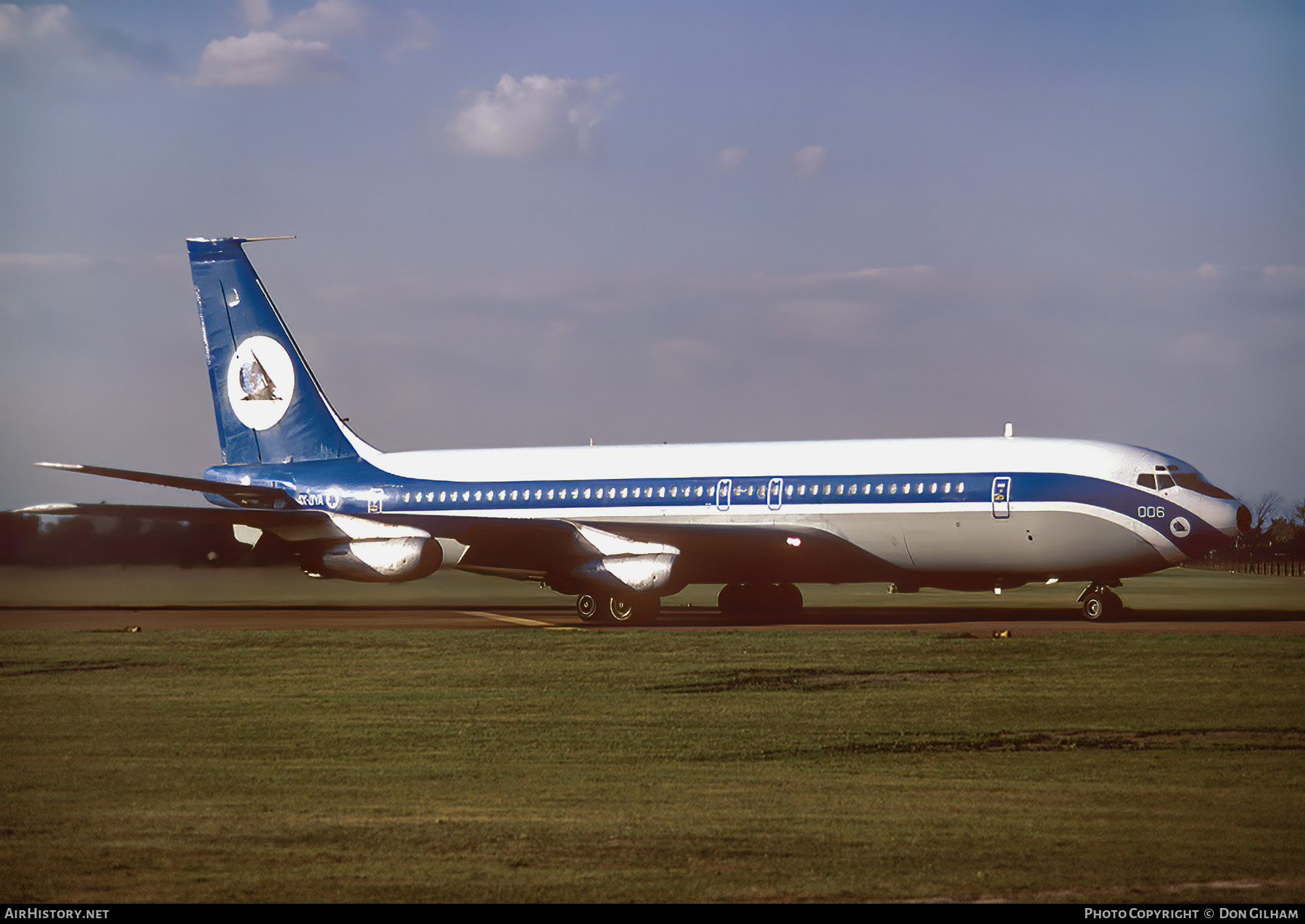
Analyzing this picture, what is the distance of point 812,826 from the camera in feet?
36.0

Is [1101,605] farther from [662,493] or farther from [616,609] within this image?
[616,609]

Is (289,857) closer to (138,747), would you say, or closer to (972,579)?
(138,747)

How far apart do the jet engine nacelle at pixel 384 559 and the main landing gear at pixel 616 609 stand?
392 cm

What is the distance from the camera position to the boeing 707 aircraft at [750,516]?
3281 centimetres

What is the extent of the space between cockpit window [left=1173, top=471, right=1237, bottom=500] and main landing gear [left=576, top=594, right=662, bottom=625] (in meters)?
12.8

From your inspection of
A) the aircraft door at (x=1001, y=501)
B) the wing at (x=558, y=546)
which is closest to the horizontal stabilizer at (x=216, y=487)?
the wing at (x=558, y=546)

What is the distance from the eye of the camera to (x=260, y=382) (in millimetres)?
42719

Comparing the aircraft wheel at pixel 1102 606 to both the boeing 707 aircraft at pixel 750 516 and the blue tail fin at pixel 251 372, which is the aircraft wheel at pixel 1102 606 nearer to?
the boeing 707 aircraft at pixel 750 516

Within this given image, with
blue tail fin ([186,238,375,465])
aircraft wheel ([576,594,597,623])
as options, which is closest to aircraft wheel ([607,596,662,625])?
aircraft wheel ([576,594,597,623])

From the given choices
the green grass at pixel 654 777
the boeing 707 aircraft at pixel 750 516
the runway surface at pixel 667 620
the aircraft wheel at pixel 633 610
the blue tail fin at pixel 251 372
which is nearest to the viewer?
the green grass at pixel 654 777

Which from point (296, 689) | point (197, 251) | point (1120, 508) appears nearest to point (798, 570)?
point (1120, 508)

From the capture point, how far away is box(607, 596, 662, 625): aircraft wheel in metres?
34.8

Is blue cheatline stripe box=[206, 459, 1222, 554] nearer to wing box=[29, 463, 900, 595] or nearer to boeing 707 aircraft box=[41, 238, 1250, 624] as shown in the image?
boeing 707 aircraft box=[41, 238, 1250, 624]

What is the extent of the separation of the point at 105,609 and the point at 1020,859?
3500 cm
